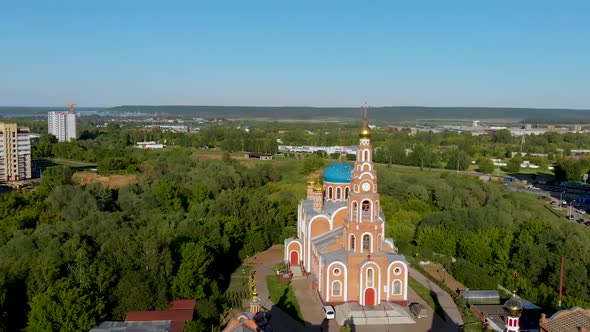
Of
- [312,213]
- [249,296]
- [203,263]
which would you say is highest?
[312,213]

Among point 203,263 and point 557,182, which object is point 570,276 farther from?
point 557,182

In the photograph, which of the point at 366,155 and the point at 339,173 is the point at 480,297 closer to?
the point at 366,155

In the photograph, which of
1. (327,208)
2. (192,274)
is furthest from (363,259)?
(192,274)

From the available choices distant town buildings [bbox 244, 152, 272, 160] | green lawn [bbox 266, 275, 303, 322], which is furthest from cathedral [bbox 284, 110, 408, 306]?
distant town buildings [bbox 244, 152, 272, 160]

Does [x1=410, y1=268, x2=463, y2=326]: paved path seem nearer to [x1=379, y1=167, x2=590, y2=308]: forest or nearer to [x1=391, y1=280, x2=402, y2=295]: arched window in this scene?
[x1=379, y1=167, x2=590, y2=308]: forest

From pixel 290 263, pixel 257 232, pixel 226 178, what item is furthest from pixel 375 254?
pixel 226 178

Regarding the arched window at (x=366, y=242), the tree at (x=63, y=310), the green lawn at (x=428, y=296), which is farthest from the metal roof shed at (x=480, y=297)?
the tree at (x=63, y=310)

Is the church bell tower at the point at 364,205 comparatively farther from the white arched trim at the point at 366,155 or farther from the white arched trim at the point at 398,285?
the white arched trim at the point at 398,285
